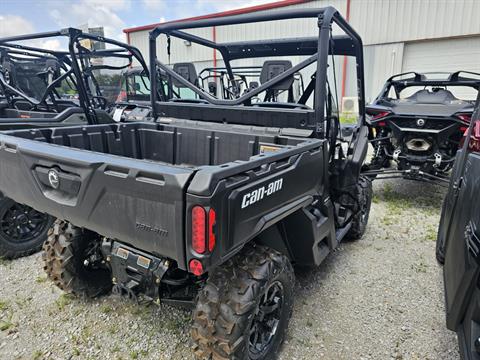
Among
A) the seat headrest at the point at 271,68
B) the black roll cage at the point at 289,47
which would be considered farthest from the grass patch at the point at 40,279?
the seat headrest at the point at 271,68

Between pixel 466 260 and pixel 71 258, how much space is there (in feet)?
8.17

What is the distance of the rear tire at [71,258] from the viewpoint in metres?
2.55

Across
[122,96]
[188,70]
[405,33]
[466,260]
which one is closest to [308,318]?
[466,260]

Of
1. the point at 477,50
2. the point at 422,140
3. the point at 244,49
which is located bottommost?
the point at 422,140

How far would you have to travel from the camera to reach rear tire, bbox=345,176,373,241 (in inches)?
149

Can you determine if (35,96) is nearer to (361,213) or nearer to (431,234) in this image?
(361,213)

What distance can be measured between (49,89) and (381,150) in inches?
209

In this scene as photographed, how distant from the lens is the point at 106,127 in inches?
116

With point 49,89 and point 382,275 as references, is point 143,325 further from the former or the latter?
point 49,89

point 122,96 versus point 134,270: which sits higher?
point 122,96

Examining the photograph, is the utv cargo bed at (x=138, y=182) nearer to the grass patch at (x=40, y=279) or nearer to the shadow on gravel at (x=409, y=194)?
the grass patch at (x=40, y=279)

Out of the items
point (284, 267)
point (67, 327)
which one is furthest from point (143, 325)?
point (284, 267)

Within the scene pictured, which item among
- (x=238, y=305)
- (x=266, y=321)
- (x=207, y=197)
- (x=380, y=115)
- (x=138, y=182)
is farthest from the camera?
(x=380, y=115)

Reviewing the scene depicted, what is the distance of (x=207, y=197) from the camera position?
1.44 m
